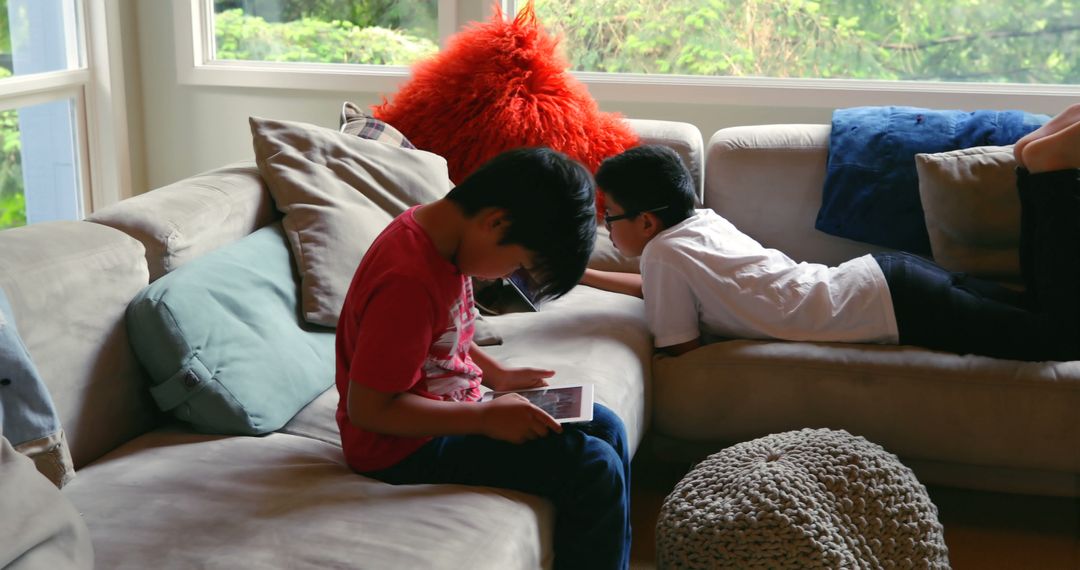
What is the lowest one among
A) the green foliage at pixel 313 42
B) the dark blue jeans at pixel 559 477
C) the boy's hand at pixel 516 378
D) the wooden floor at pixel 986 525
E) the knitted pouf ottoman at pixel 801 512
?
the wooden floor at pixel 986 525

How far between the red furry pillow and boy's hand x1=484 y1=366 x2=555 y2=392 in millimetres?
870

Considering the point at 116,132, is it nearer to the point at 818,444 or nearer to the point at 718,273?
the point at 718,273

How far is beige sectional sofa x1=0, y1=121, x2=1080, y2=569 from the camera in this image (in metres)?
1.39

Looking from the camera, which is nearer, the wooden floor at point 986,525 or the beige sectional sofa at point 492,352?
the beige sectional sofa at point 492,352

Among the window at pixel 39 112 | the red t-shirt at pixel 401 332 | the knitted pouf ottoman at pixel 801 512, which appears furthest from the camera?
the window at pixel 39 112

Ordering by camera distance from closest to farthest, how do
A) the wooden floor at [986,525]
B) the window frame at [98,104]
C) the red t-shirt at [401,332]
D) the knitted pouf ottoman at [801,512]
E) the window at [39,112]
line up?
the red t-shirt at [401,332] < the knitted pouf ottoman at [801,512] < the wooden floor at [986,525] < the window at [39,112] < the window frame at [98,104]

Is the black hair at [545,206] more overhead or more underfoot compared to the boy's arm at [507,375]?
more overhead

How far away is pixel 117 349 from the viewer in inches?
66.4

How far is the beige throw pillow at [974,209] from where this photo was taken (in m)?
2.55

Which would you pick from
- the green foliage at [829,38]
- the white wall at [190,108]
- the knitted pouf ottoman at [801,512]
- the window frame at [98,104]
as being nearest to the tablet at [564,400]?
the knitted pouf ottoman at [801,512]

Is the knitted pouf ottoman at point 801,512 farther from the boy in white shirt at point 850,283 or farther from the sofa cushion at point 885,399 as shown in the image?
the boy in white shirt at point 850,283

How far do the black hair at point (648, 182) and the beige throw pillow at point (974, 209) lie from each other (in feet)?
2.17

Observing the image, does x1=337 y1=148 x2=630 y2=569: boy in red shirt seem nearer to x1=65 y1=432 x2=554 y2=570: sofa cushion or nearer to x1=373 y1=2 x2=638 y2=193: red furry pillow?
x1=65 y1=432 x2=554 y2=570: sofa cushion

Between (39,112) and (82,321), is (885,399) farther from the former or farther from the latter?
(39,112)
